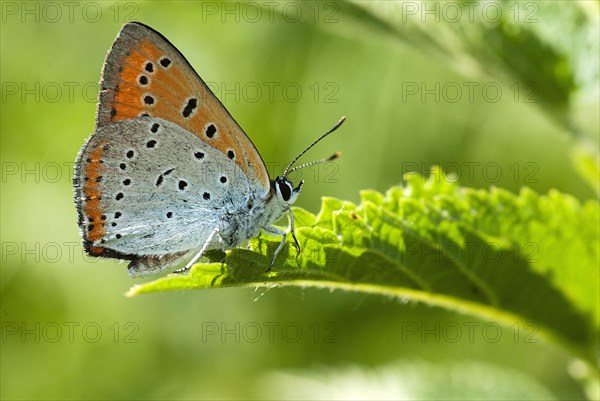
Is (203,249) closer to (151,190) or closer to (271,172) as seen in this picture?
(151,190)

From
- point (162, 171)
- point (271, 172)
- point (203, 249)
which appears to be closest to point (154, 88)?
point (162, 171)

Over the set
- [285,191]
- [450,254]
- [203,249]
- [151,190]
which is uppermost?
[450,254]

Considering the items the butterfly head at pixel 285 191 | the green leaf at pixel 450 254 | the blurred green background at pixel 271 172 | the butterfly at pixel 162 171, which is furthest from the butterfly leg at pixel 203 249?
the blurred green background at pixel 271 172

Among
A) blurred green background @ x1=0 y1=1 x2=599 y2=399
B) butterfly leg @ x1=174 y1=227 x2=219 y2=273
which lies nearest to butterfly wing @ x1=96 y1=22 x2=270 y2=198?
butterfly leg @ x1=174 y1=227 x2=219 y2=273

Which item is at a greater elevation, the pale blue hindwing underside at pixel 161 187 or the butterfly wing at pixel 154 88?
the butterfly wing at pixel 154 88

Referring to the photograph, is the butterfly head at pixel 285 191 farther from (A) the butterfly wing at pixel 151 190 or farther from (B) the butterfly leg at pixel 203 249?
(B) the butterfly leg at pixel 203 249

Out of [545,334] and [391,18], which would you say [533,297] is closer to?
[545,334]
